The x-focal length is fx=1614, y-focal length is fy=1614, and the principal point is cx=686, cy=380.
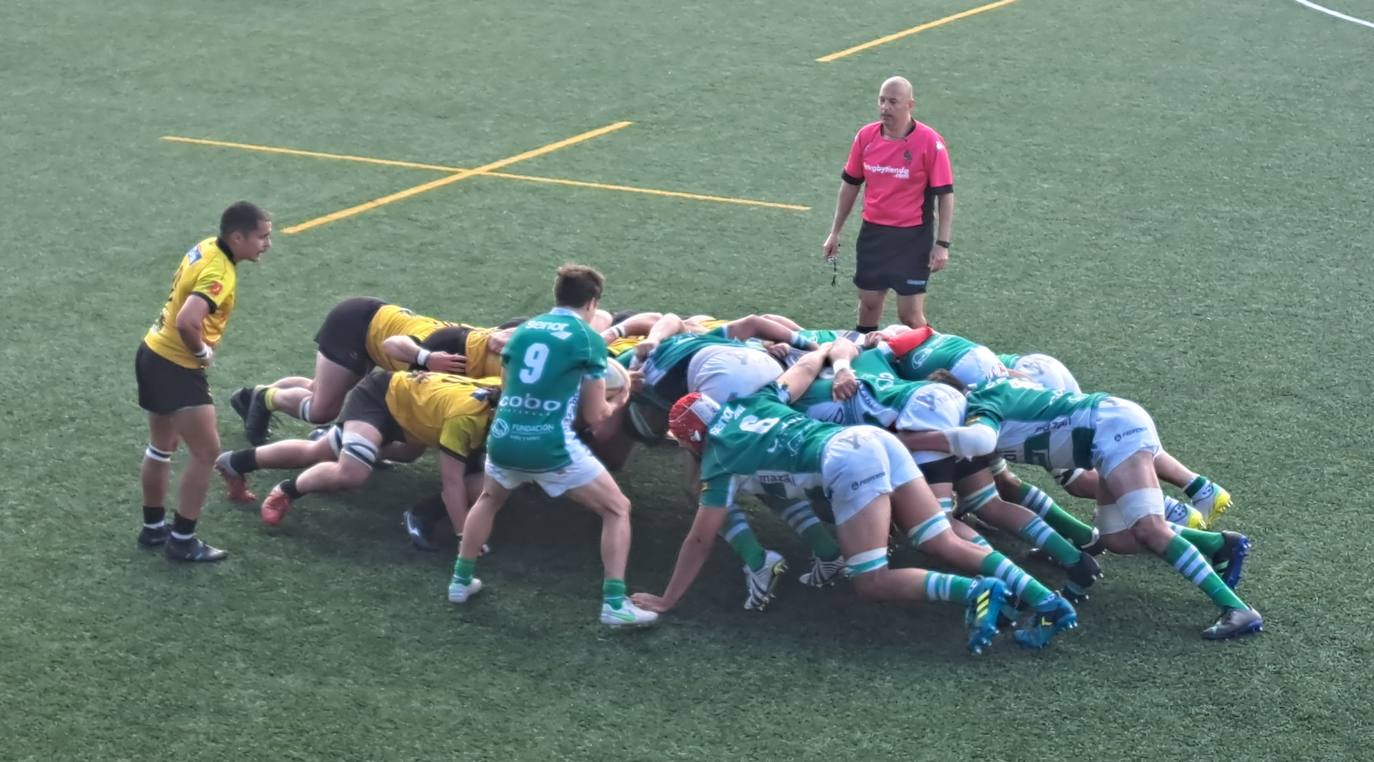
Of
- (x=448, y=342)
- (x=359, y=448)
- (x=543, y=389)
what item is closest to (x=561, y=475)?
(x=543, y=389)

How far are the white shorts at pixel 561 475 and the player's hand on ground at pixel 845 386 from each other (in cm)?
127

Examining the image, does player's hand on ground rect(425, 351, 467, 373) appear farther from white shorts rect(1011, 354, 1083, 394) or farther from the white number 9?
white shorts rect(1011, 354, 1083, 394)

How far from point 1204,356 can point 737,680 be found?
A: 517 centimetres

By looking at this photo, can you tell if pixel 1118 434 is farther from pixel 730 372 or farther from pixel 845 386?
pixel 730 372

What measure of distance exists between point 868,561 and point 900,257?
154 inches

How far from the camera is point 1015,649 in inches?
292

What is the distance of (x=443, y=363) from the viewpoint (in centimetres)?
890

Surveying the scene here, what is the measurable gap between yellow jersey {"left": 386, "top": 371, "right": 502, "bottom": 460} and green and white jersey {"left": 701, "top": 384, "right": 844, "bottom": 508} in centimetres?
131

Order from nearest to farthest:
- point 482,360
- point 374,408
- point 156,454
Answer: point 156,454 → point 374,408 → point 482,360

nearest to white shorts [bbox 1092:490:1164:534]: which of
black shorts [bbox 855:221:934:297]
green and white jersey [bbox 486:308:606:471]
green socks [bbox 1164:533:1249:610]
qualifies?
green socks [bbox 1164:533:1249:610]

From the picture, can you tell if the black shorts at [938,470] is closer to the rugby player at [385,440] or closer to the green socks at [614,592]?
the green socks at [614,592]

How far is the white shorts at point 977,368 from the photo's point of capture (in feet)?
27.5

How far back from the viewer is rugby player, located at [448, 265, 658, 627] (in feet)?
25.0

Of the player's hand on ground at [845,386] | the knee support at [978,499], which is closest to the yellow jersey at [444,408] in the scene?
the player's hand on ground at [845,386]
